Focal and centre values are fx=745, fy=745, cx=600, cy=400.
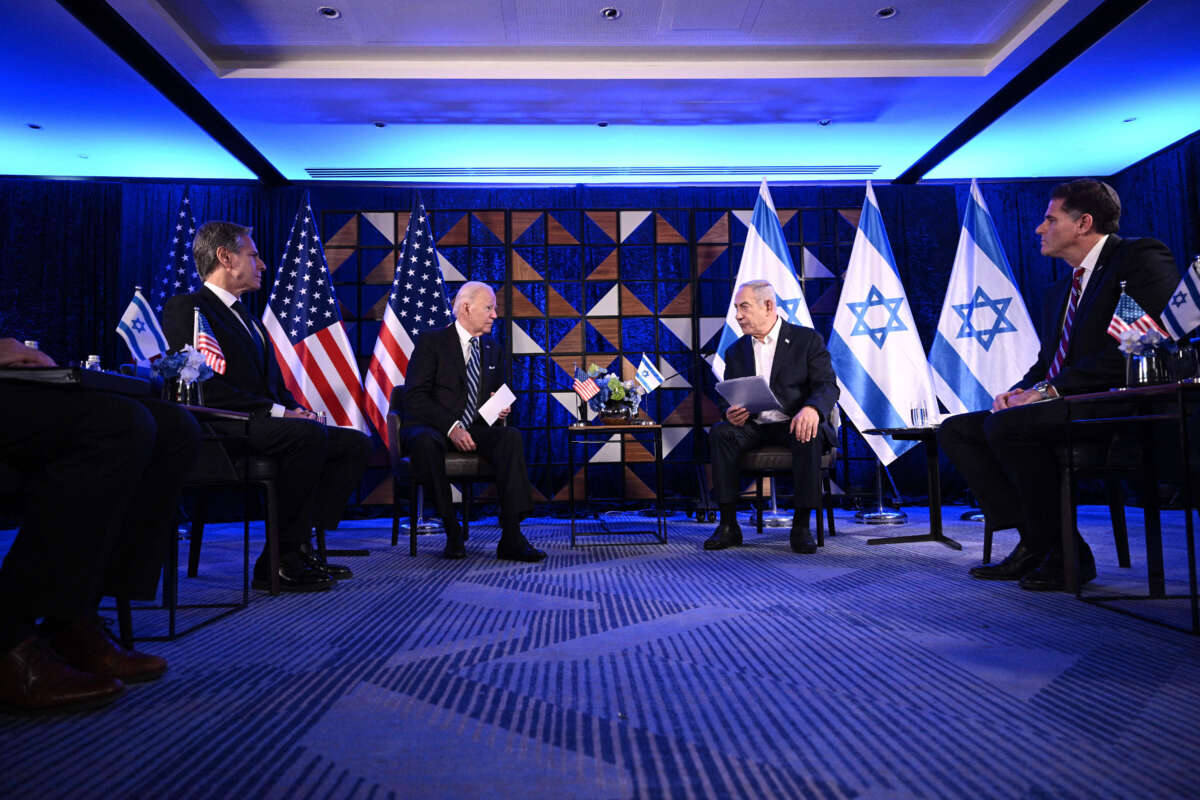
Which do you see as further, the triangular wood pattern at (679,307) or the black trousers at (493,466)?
the triangular wood pattern at (679,307)

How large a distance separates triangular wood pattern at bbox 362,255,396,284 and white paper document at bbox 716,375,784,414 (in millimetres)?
3796

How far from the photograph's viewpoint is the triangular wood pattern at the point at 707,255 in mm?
6844

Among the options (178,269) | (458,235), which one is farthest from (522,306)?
(178,269)

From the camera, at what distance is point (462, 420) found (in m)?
4.21

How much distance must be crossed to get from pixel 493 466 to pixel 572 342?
2985mm

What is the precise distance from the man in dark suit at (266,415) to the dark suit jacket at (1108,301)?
112 inches

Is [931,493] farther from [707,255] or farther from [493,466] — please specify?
[707,255]

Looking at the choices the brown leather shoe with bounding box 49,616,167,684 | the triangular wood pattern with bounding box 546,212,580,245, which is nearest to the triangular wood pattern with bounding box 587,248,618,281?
the triangular wood pattern with bounding box 546,212,580,245

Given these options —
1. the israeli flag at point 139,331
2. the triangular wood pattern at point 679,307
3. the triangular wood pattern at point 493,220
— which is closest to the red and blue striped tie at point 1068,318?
the triangular wood pattern at point 679,307

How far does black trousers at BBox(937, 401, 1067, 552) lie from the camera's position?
2.59 metres

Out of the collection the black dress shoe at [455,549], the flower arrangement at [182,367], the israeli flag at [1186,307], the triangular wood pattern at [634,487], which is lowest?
the black dress shoe at [455,549]

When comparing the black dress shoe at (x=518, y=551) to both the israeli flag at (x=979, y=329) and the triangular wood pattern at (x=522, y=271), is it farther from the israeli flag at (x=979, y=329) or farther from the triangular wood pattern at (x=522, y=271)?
the israeli flag at (x=979, y=329)

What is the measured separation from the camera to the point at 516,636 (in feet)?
6.78

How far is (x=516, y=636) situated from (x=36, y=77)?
5358mm
